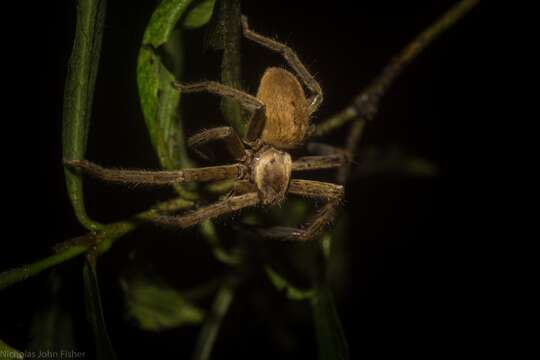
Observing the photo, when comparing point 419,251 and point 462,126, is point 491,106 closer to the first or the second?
point 462,126

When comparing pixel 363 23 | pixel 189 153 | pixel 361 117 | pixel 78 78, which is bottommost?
pixel 189 153

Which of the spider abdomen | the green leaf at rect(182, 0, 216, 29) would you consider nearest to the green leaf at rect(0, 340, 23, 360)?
the green leaf at rect(182, 0, 216, 29)

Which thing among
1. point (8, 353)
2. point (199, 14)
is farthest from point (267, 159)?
point (8, 353)

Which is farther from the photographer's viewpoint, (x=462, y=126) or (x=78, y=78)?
(x=462, y=126)

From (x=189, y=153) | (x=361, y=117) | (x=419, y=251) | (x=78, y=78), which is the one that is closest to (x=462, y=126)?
(x=419, y=251)

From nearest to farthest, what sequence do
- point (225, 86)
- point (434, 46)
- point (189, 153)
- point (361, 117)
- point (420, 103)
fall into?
point (225, 86), point (189, 153), point (361, 117), point (434, 46), point (420, 103)

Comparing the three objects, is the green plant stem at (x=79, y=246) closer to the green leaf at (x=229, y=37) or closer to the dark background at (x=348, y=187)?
the dark background at (x=348, y=187)
